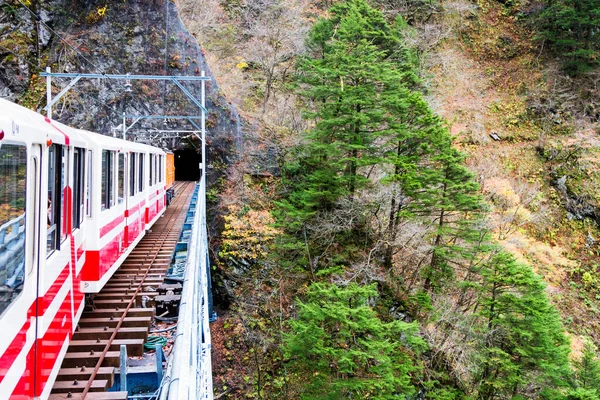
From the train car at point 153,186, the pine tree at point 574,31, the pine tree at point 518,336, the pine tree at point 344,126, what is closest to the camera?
the pine tree at point 518,336

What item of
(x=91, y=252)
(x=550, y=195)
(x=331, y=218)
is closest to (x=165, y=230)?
(x=331, y=218)

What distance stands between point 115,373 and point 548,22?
3389 cm

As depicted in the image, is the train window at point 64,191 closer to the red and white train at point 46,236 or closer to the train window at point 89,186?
the red and white train at point 46,236

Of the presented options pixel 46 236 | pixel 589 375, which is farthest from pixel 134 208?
pixel 589 375

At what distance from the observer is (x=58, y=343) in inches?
158

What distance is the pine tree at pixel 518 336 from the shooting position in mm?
10922

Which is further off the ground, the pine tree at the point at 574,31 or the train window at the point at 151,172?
the pine tree at the point at 574,31

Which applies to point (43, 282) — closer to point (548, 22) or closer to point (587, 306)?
point (587, 306)

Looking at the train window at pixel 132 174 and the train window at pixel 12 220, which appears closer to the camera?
the train window at pixel 12 220

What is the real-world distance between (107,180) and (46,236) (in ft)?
10.6

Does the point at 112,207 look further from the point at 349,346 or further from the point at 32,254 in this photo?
the point at 349,346

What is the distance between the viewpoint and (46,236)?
370 centimetres

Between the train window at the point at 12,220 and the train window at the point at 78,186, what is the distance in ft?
7.07

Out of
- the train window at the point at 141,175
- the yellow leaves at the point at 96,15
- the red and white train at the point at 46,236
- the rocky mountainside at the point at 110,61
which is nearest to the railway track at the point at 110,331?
the red and white train at the point at 46,236
